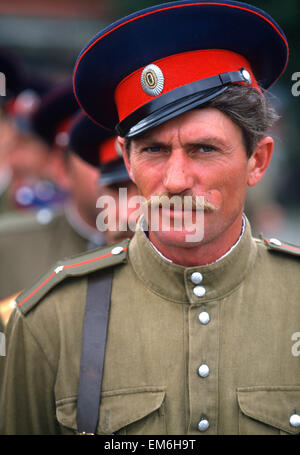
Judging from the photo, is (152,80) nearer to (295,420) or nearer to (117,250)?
(117,250)

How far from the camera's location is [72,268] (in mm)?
2672

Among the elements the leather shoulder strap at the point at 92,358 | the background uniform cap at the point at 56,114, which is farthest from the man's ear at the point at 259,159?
the background uniform cap at the point at 56,114

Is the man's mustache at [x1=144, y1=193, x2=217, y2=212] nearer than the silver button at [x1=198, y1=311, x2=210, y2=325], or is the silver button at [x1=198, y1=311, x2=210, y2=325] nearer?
the man's mustache at [x1=144, y1=193, x2=217, y2=212]

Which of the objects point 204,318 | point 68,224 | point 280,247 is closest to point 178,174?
point 204,318

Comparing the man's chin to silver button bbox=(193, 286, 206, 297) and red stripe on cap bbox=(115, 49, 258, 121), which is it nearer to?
silver button bbox=(193, 286, 206, 297)

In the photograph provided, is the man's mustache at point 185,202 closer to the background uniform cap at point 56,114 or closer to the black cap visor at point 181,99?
the black cap visor at point 181,99

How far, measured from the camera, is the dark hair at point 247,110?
2240 mm

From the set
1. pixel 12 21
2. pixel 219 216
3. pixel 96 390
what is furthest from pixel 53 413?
pixel 12 21

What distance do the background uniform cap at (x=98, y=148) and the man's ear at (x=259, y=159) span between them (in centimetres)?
149

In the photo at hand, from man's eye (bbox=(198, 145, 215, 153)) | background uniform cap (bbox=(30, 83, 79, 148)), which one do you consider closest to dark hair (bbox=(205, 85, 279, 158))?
man's eye (bbox=(198, 145, 215, 153))

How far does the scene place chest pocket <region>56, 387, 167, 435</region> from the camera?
237 cm

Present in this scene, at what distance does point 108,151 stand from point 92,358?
200 cm

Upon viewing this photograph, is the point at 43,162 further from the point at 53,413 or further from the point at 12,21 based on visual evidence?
the point at 12,21

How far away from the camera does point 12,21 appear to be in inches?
784
